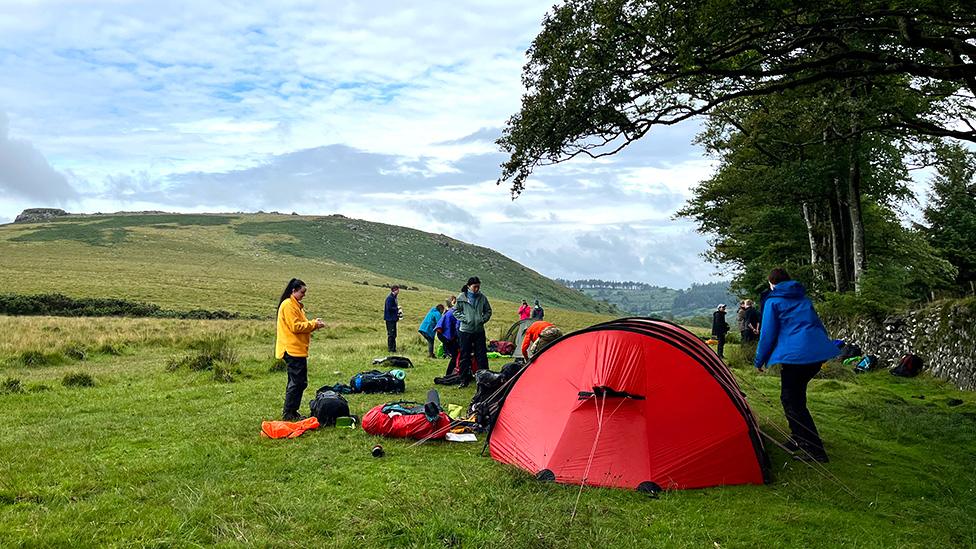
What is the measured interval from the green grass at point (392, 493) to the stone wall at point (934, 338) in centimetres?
340

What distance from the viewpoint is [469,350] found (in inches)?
538

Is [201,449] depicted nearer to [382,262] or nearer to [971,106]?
[971,106]

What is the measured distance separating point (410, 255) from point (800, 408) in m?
130

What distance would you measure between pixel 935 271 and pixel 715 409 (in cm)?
2400

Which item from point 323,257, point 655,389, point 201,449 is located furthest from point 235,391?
point 323,257

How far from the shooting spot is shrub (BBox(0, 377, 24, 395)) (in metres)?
12.0

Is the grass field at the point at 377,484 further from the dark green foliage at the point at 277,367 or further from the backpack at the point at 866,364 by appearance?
the backpack at the point at 866,364

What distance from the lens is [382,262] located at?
4828 inches

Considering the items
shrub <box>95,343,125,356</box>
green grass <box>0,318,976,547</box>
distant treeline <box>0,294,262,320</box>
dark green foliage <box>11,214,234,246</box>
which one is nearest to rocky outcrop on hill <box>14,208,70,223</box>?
dark green foliage <box>11,214,234,246</box>

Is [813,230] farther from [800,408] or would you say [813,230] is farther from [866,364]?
[800,408]

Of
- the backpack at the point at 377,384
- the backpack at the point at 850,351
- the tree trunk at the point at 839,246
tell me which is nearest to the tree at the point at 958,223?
the tree trunk at the point at 839,246

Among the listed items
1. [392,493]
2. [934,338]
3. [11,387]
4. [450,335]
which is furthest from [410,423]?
[934,338]

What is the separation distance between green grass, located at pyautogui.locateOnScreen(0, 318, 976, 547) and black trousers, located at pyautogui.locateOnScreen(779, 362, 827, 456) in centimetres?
31

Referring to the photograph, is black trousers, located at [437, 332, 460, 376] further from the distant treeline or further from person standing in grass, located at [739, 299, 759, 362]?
the distant treeline
